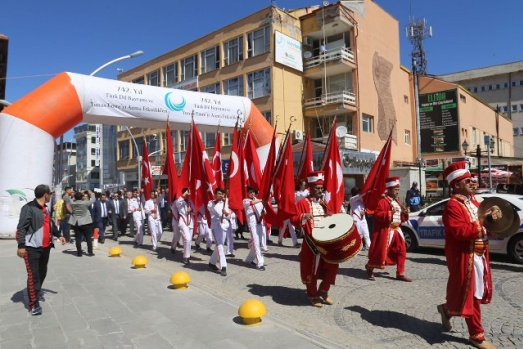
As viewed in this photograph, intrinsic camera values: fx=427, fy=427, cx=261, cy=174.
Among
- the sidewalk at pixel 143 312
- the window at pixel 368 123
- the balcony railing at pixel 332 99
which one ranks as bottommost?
the sidewalk at pixel 143 312

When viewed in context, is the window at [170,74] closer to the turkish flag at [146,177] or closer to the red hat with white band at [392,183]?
the turkish flag at [146,177]

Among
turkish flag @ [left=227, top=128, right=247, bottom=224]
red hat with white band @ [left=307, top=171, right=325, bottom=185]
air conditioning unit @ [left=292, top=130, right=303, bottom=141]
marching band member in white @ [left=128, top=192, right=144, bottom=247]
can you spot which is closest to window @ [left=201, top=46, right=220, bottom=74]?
air conditioning unit @ [left=292, top=130, right=303, bottom=141]

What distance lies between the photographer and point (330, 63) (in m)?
29.7

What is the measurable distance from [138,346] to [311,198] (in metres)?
3.18

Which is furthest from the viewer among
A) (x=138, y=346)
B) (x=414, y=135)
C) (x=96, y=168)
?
(x=96, y=168)

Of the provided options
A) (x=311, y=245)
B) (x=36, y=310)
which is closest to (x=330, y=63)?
(x=311, y=245)

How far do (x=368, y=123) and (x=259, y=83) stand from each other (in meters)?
8.43

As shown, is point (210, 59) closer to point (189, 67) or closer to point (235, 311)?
point (189, 67)

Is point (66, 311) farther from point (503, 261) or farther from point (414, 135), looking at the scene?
point (414, 135)

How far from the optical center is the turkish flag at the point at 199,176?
9.97m

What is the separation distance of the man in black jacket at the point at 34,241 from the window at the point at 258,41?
25.8 metres

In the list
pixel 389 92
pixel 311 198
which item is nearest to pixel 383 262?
pixel 311 198

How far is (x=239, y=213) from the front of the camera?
1002 cm

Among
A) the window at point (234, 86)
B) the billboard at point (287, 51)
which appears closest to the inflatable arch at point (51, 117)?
the billboard at point (287, 51)
